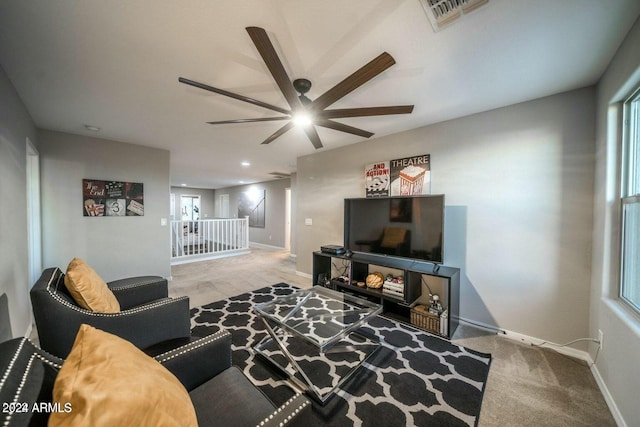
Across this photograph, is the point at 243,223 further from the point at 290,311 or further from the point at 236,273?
the point at 290,311

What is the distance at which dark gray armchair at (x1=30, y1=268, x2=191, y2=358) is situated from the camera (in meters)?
1.25

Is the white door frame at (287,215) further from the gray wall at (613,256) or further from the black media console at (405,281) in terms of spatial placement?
the gray wall at (613,256)

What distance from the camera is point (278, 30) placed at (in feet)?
4.54

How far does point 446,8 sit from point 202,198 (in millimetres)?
10999

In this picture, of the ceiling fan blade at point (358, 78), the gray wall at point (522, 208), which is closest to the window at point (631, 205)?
the gray wall at point (522, 208)

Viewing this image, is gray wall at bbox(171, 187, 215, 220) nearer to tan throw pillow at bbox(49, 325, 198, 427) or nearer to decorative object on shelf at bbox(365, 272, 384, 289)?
decorative object on shelf at bbox(365, 272, 384, 289)

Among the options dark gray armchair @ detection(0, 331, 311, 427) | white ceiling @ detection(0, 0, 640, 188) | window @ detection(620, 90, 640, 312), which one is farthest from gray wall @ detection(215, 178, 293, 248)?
window @ detection(620, 90, 640, 312)

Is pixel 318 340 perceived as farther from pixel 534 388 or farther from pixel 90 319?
pixel 534 388

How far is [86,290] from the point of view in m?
1.49

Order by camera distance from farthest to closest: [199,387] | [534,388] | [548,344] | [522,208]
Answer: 1. [522,208]
2. [548,344]
3. [534,388]
4. [199,387]

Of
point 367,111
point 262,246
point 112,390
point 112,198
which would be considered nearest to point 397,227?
point 367,111

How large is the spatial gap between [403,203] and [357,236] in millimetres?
809

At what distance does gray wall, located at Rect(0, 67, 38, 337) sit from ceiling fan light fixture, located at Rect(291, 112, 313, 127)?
2.22m

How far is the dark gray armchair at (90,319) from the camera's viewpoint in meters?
1.25
